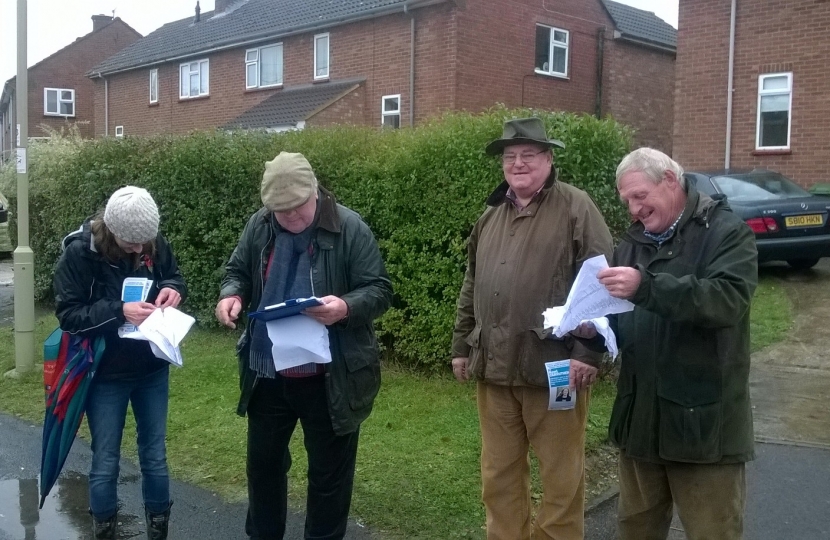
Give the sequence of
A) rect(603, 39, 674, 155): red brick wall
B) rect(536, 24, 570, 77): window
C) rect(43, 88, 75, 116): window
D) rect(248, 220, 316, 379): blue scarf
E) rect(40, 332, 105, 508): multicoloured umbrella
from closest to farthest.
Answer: rect(248, 220, 316, 379): blue scarf
rect(40, 332, 105, 508): multicoloured umbrella
rect(536, 24, 570, 77): window
rect(603, 39, 674, 155): red brick wall
rect(43, 88, 75, 116): window

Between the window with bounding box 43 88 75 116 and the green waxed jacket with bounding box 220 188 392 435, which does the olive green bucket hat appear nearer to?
the green waxed jacket with bounding box 220 188 392 435

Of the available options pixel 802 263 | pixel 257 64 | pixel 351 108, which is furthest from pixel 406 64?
pixel 802 263

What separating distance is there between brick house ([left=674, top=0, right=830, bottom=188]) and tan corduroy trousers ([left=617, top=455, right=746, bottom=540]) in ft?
43.6

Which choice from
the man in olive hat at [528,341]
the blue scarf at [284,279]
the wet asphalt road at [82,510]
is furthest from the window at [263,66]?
the man in olive hat at [528,341]

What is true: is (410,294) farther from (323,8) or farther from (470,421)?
(323,8)

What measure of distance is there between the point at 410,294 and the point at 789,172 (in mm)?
10702

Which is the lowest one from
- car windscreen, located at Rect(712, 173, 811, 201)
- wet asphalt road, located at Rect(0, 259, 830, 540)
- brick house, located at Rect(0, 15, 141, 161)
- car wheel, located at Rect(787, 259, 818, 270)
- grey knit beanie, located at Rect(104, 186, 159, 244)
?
wet asphalt road, located at Rect(0, 259, 830, 540)

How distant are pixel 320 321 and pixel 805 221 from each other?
876 cm

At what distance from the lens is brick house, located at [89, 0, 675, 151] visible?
1939cm

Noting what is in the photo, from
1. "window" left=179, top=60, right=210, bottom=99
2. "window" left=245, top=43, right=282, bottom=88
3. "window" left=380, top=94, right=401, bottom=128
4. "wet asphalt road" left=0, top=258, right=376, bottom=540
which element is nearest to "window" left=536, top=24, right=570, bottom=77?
"window" left=380, top=94, right=401, bottom=128

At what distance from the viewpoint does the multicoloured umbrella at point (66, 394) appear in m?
3.91

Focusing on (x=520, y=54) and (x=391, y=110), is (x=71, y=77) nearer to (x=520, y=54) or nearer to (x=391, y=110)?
(x=391, y=110)

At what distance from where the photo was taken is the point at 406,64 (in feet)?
65.1

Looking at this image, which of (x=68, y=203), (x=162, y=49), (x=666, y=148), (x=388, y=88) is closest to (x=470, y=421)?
(x=68, y=203)
